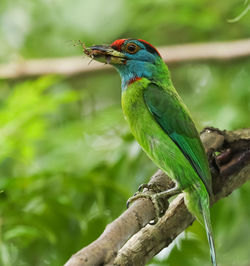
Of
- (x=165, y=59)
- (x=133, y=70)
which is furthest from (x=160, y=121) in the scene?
(x=165, y=59)

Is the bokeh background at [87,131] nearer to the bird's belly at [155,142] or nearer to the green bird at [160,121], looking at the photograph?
the green bird at [160,121]

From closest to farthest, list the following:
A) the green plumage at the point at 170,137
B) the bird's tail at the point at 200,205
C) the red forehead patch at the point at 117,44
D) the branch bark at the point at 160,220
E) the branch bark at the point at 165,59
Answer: the branch bark at the point at 160,220 → the bird's tail at the point at 200,205 → the green plumage at the point at 170,137 → the red forehead patch at the point at 117,44 → the branch bark at the point at 165,59

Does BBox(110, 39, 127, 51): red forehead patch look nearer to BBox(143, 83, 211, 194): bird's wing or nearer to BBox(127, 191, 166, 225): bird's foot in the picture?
BBox(143, 83, 211, 194): bird's wing

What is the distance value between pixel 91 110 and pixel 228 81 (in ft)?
5.01

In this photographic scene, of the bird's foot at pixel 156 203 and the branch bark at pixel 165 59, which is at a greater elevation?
the branch bark at pixel 165 59

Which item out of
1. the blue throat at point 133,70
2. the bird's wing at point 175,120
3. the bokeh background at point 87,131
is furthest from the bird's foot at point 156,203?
the bokeh background at point 87,131

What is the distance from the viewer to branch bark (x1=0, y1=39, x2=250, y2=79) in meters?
5.11

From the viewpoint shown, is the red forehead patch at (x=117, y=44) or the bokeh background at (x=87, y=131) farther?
the bokeh background at (x=87, y=131)

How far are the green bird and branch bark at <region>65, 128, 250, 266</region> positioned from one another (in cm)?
10

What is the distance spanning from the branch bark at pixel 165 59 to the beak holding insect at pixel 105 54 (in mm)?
2120

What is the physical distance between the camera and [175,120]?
304 cm

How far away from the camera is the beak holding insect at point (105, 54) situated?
9.36 feet

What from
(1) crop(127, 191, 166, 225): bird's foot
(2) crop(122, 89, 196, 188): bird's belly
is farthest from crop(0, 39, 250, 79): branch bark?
(1) crop(127, 191, 166, 225): bird's foot

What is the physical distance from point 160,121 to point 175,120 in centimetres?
9
